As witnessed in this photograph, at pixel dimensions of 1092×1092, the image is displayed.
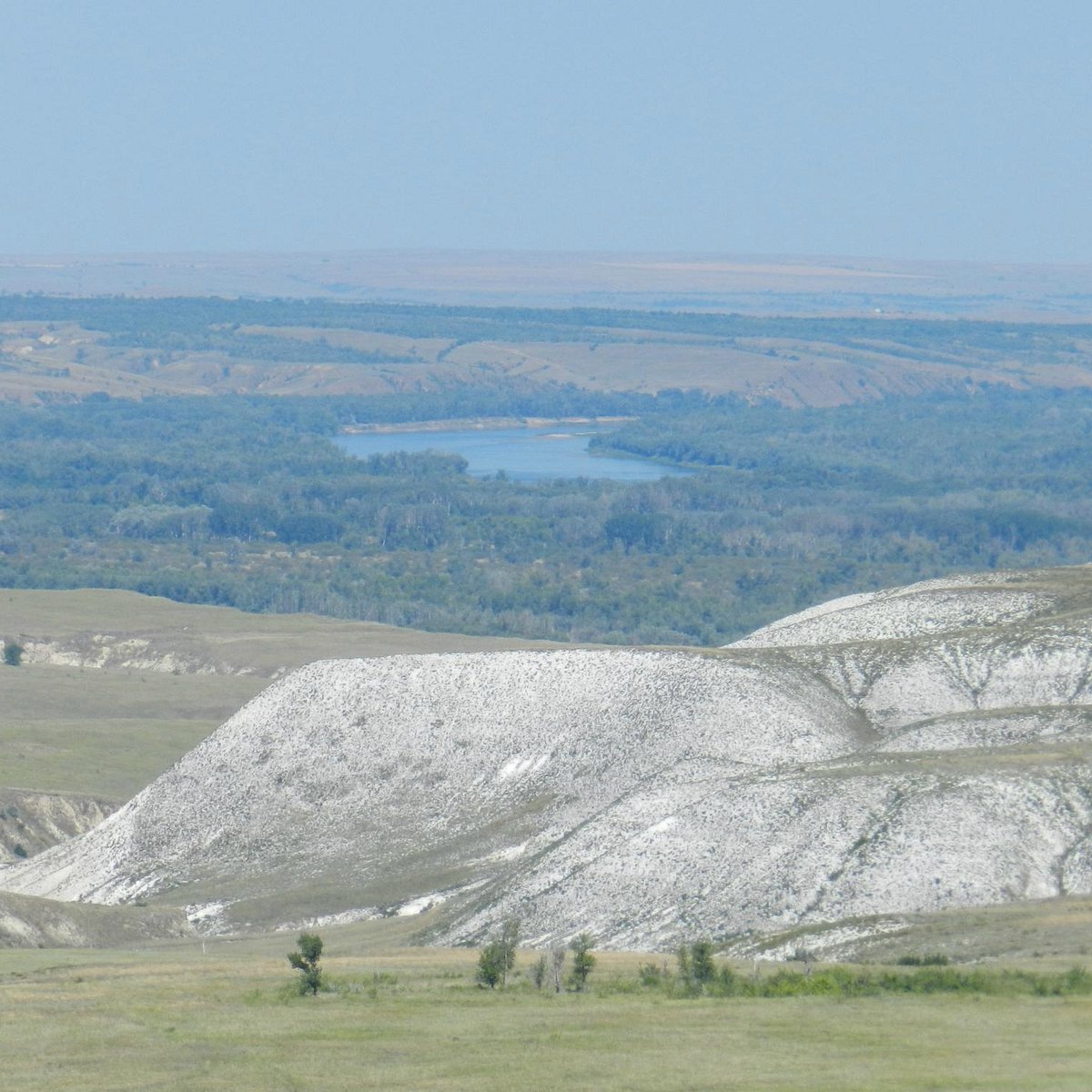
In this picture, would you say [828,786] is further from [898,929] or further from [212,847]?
[212,847]

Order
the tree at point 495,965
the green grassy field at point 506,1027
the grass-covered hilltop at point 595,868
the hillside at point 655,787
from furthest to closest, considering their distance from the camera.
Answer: the hillside at point 655,787 < the tree at point 495,965 < the grass-covered hilltop at point 595,868 < the green grassy field at point 506,1027

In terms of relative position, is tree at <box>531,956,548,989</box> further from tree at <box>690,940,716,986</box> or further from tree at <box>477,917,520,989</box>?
tree at <box>690,940,716,986</box>

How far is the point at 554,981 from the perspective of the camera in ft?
143

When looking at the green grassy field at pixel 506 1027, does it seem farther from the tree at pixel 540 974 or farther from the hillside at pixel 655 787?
the hillside at pixel 655 787

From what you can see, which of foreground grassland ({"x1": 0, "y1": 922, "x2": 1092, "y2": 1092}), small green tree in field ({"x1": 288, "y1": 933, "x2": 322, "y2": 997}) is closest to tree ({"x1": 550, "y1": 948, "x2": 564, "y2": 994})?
foreground grassland ({"x1": 0, "y1": 922, "x2": 1092, "y2": 1092})

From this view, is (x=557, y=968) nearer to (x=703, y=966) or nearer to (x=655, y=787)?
(x=703, y=966)

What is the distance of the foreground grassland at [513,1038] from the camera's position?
110ft

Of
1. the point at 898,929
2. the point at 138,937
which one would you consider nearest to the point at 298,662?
the point at 138,937

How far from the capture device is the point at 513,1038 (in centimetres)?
3716

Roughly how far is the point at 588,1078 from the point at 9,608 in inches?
5042

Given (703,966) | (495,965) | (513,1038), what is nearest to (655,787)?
(495,965)

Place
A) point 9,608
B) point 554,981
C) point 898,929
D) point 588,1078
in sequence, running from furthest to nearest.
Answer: point 9,608, point 898,929, point 554,981, point 588,1078

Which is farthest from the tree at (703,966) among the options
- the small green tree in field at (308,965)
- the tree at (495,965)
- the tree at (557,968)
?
the small green tree in field at (308,965)

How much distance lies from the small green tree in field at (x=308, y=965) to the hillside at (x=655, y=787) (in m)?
13.0
